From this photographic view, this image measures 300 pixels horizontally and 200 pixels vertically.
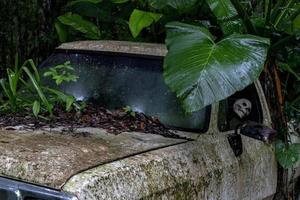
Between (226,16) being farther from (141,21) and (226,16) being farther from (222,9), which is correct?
(141,21)

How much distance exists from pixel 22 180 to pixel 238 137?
65.3 inches

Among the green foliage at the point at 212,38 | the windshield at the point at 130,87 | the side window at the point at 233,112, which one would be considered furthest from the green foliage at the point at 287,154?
the windshield at the point at 130,87

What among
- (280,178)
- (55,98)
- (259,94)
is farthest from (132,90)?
(280,178)

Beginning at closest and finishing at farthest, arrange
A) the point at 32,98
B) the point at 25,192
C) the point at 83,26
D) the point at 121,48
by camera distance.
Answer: the point at 25,192
the point at 32,98
the point at 121,48
the point at 83,26

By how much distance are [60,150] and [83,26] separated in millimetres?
3580

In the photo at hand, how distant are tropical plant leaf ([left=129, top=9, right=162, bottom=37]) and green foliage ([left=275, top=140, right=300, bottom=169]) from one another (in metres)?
1.77

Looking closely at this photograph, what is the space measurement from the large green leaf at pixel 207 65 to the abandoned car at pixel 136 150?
358 mm

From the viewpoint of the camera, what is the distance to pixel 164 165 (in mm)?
2887

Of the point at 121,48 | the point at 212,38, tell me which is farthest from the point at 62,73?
the point at 212,38

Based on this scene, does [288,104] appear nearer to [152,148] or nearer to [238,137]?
[238,137]

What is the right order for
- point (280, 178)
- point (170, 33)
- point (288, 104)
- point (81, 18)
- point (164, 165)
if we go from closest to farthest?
point (164, 165), point (170, 33), point (280, 178), point (288, 104), point (81, 18)

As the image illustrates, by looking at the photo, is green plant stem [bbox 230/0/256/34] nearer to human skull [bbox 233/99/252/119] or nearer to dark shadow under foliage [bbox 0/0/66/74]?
human skull [bbox 233/99/252/119]

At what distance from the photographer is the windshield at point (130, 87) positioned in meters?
3.59

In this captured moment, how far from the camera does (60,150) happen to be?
2.64m
